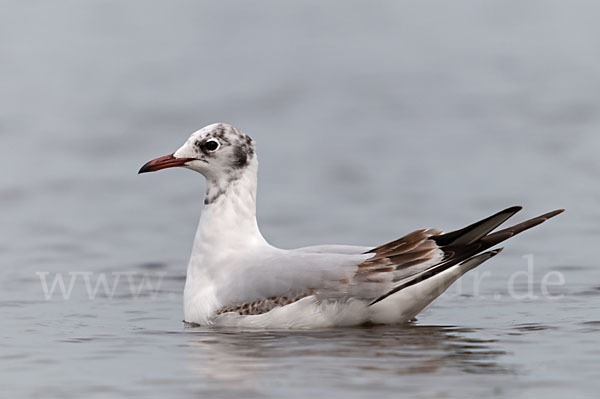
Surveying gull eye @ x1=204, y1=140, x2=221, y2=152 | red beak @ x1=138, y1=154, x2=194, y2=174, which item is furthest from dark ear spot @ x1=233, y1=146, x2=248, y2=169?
red beak @ x1=138, y1=154, x2=194, y2=174

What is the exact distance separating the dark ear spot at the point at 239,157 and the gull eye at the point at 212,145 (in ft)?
0.48

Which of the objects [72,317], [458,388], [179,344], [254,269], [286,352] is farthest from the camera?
[72,317]

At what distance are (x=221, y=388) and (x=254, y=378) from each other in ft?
0.93

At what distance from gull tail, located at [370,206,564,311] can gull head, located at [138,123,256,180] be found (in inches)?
67.8

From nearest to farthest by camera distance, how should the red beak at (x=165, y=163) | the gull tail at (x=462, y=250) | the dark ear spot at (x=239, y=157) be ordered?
1. the gull tail at (x=462, y=250)
2. the red beak at (x=165, y=163)
3. the dark ear spot at (x=239, y=157)

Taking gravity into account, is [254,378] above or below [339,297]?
below

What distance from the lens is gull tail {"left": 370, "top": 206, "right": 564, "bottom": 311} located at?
363 inches

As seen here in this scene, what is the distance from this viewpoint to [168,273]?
13.1 metres

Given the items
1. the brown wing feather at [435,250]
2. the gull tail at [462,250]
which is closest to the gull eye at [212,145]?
the brown wing feather at [435,250]

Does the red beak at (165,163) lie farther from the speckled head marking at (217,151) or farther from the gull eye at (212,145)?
the gull eye at (212,145)

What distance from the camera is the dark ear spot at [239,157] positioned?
33.5ft

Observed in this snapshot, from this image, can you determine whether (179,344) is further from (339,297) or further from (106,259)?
(106,259)

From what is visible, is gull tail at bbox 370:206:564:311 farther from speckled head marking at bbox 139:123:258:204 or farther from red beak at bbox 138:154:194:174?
red beak at bbox 138:154:194:174

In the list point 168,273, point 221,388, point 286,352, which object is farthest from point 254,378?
point 168,273
